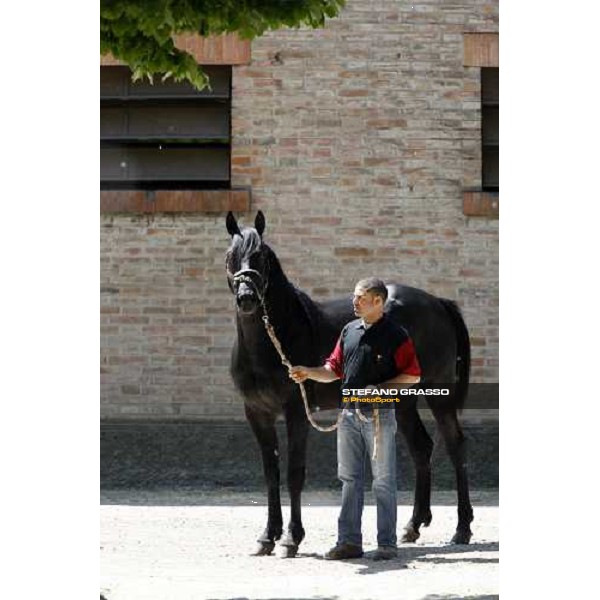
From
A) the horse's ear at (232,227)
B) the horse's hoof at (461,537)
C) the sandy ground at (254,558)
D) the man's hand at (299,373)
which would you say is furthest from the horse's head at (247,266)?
the horse's hoof at (461,537)

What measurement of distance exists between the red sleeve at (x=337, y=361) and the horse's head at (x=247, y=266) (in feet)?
2.19

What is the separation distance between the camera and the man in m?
8.05

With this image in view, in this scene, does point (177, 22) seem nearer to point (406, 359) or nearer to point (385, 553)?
point (406, 359)

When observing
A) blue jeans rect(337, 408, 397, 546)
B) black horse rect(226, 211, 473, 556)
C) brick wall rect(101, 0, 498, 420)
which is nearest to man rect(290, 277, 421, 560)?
blue jeans rect(337, 408, 397, 546)

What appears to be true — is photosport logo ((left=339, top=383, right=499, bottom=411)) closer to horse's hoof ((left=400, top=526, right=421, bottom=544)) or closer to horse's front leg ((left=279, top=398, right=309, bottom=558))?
horse's front leg ((left=279, top=398, right=309, bottom=558))

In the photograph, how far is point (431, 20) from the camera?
9062 millimetres

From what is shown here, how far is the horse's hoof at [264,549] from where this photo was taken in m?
8.64

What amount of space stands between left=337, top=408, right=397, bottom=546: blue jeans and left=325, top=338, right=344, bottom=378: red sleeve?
22 cm

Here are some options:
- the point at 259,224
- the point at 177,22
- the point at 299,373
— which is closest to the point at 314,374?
the point at 299,373

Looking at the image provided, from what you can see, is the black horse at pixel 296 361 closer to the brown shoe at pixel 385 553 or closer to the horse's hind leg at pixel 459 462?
the horse's hind leg at pixel 459 462

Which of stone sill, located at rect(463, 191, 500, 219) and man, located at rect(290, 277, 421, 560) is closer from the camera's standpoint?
man, located at rect(290, 277, 421, 560)

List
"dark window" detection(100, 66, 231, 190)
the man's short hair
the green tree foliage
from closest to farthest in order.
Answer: the green tree foliage, the man's short hair, "dark window" detection(100, 66, 231, 190)
